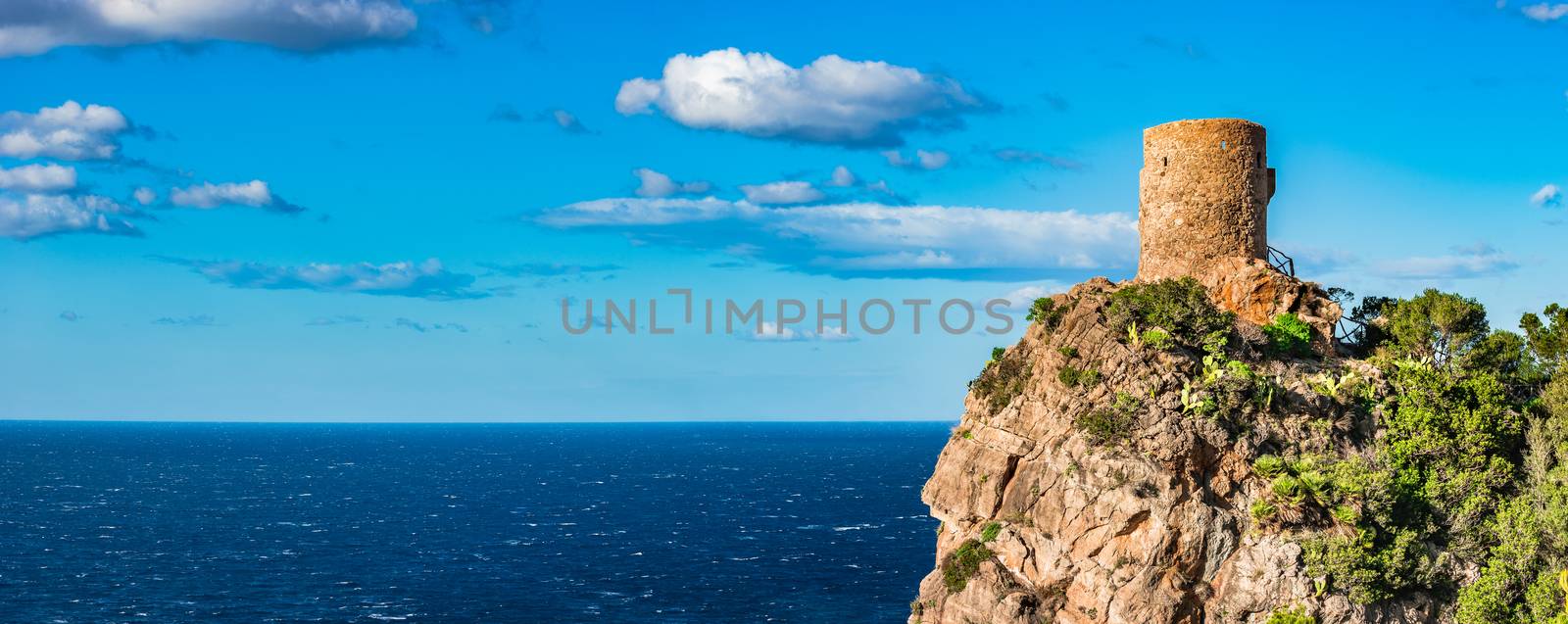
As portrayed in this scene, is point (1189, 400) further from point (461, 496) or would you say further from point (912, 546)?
point (461, 496)

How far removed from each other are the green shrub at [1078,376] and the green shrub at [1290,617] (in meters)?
10.2

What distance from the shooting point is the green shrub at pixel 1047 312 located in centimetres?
5144

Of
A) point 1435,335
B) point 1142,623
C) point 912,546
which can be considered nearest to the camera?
point 1142,623

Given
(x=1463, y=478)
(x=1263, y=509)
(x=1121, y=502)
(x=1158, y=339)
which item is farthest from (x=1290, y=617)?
(x=1158, y=339)

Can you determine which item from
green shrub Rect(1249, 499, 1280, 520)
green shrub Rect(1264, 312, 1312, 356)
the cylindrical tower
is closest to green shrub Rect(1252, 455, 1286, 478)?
green shrub Rect(1249, 499, 1280, 520)

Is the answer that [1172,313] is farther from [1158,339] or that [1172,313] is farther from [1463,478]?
[1463,478]

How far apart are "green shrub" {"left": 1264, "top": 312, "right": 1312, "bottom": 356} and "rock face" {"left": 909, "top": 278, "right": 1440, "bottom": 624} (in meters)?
0.55

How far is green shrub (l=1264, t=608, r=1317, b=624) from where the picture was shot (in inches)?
1645

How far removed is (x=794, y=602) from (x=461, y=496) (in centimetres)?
7768

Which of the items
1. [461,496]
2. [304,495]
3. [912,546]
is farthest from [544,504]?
[912,546]

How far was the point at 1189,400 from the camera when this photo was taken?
150 ft

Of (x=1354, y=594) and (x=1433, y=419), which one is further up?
(x=1433, y=419)

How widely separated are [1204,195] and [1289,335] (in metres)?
6.92

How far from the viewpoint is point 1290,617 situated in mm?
41875
